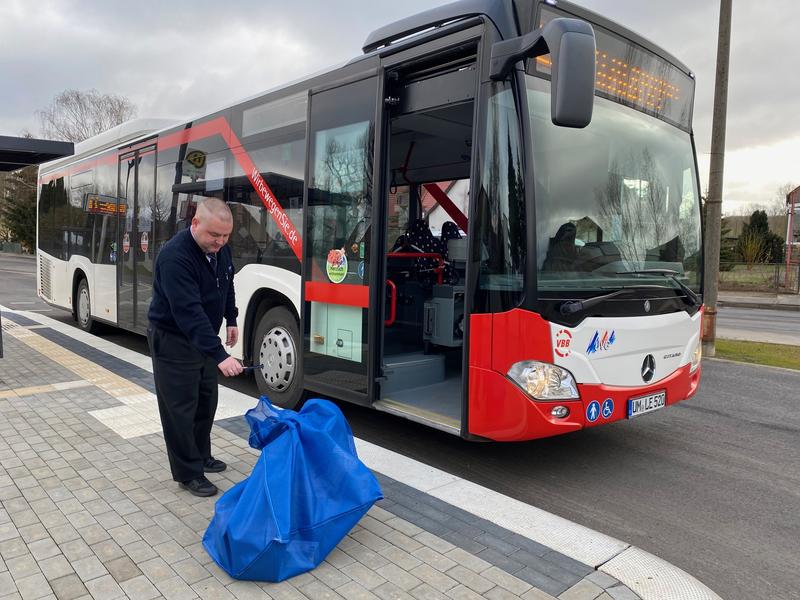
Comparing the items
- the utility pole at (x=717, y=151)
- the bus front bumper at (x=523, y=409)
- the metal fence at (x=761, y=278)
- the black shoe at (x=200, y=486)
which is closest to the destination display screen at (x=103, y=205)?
the black shoe at (x=200, y=486)

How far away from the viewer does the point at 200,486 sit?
365 centimetres

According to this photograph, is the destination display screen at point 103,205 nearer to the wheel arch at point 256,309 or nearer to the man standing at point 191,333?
the wheel arch at point 256,309

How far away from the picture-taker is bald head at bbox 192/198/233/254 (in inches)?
133

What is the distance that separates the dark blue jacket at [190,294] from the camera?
10.9 ft

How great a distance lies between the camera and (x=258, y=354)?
615 cm

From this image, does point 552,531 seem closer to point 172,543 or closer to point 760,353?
point 172,543

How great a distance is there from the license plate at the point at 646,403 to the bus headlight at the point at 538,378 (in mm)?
690

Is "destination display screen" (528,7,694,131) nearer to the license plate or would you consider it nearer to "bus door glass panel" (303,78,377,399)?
"bus door glass panel" (303,78,377,399)

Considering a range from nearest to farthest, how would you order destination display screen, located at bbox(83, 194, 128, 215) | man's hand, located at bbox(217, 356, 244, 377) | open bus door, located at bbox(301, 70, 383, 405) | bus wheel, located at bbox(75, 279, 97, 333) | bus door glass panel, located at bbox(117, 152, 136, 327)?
man's hand, located at bbox(217, 356, 244, 377)
open bus door, located at bbox(301, 70, 383, 405)
bus door glass panel, located at bbox(117, 152, 136, 327)
destination display screen, located at bbox(83, 194, 128, 215)
bus wheel, located at bbox(75, 279, 97, 333)

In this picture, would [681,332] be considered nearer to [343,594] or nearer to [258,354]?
[343,594]

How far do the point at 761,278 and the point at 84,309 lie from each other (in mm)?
29486

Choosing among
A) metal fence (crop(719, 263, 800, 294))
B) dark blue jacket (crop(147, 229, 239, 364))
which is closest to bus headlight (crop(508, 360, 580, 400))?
dark blue jacket (crop(147, 229, 239, 364))

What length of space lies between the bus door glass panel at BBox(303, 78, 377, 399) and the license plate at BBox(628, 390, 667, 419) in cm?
193

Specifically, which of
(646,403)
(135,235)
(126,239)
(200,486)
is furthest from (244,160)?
(646,403)
